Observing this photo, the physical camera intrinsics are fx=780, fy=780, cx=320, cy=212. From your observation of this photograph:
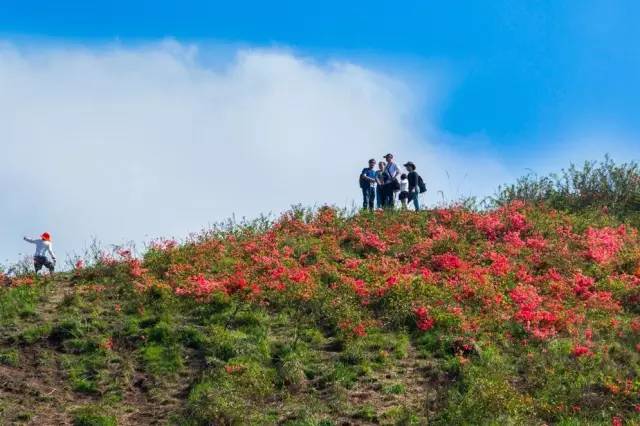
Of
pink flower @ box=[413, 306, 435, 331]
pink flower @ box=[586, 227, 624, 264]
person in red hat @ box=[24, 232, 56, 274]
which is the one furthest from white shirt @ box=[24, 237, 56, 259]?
pink flower @ box=[586, 227, 624, 264]

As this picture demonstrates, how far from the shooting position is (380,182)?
31.4m

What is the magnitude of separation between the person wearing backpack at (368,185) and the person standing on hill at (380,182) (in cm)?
18

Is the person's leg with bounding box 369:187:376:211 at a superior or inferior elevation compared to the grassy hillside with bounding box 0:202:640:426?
superior

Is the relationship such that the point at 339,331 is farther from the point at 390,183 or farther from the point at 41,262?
the point at 390,183

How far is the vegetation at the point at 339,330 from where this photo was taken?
17.2m

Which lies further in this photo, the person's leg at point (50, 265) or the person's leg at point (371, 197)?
the person's leg at point (371, 197)

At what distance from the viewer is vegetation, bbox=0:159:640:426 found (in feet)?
56.5

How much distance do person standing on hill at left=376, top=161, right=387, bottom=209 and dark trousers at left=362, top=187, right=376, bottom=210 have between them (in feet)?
0.69

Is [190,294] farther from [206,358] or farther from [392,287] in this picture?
[392,287]

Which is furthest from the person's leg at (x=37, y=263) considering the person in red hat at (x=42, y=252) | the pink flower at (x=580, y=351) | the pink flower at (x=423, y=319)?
the pink flower at (x=580, y=351)

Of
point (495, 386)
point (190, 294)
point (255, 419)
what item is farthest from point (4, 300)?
point (495, 386)

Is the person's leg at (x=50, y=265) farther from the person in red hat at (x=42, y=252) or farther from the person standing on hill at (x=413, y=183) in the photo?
the person standing on hill at (x=413, y=183)

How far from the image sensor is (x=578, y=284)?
2416 cm

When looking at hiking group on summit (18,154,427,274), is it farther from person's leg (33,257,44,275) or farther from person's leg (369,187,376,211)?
person's leg (33,257,44,275)
